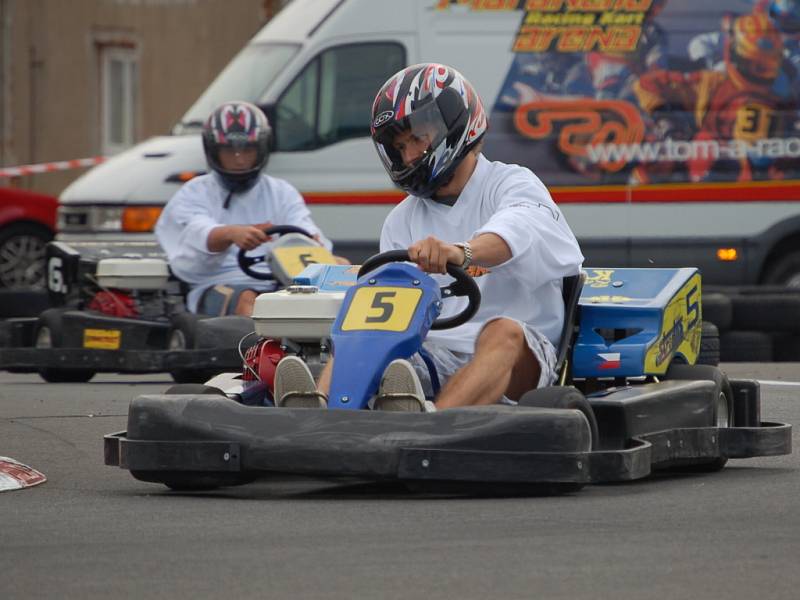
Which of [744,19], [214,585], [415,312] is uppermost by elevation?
[744,19]

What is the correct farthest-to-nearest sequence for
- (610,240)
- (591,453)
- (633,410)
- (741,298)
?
1. (610,240)
2. (741,298)
3. (633,410)
4. (591,453)

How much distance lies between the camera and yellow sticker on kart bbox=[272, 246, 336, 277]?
11625mm

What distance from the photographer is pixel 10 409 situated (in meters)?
10.2

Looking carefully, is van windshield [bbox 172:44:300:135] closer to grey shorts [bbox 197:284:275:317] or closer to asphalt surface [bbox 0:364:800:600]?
grey shorts [bbox 197:284:275:317]

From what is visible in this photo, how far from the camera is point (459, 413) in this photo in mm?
6164

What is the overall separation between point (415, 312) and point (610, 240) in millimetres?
8710

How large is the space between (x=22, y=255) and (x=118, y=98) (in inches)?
378

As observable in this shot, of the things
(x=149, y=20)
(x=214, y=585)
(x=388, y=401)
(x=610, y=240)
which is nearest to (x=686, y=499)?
(x=388, y=401)

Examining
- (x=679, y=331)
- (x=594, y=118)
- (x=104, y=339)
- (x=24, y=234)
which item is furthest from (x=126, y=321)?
(x=24, y=234)

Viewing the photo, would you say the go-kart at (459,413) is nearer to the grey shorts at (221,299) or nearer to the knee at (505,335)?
the knee at (505,335)

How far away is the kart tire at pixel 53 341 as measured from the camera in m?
12.6

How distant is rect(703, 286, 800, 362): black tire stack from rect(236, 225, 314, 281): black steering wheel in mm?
2971

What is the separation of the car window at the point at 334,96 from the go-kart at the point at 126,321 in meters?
2.27

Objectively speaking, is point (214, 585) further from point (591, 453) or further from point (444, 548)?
point (591, 453)
